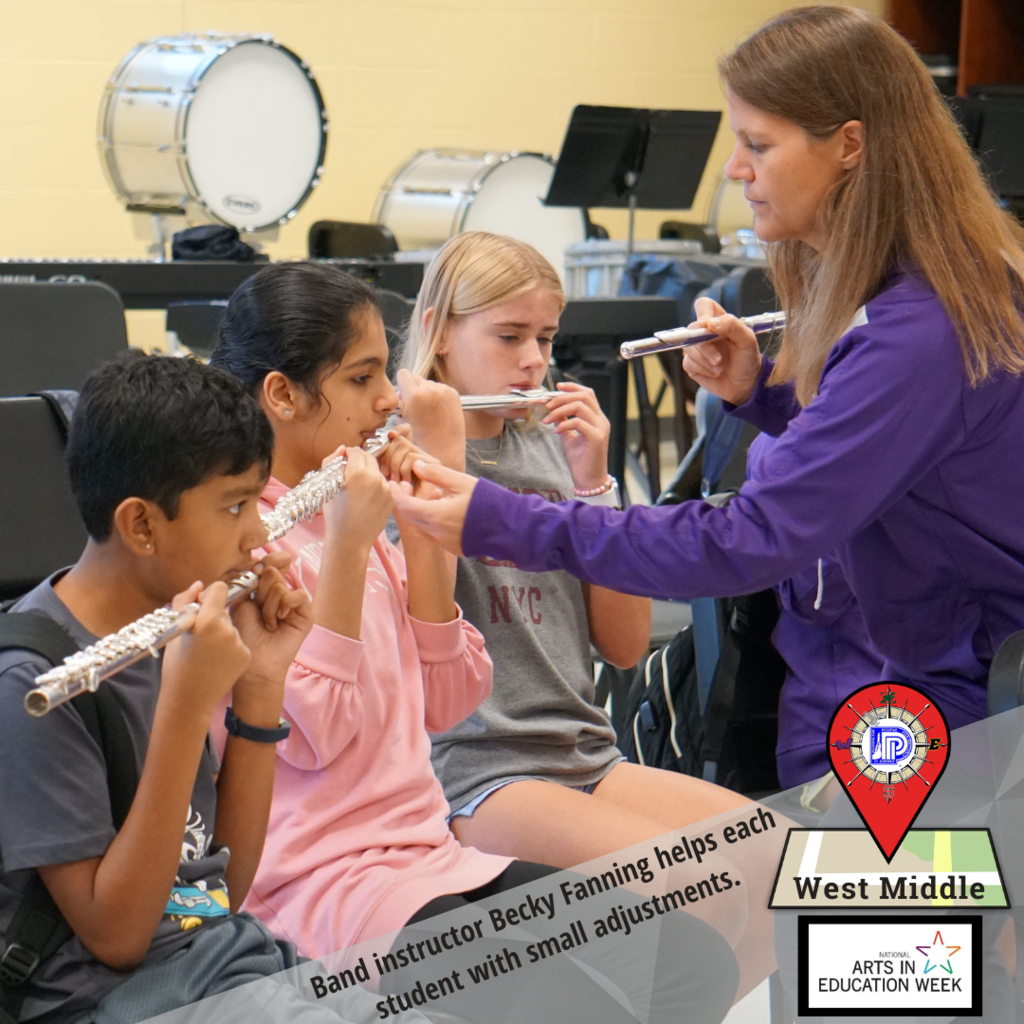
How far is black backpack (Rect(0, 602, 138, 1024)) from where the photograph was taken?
82 cm

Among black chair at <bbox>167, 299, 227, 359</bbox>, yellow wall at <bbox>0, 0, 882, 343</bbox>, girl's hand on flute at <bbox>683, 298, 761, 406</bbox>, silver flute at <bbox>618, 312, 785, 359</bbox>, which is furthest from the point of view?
yellow wall at <bbox>0, 0, 882, 343</bbox>

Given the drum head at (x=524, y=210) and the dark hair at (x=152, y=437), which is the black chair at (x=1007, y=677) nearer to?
the dark hair at (x=152, y=437)

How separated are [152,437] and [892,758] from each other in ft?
2.38

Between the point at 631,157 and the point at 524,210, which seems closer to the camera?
the point at 631,157

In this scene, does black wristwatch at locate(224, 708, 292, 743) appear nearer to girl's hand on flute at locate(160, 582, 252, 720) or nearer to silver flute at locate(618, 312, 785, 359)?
girl's hand on flute at locate(160, 582, 252, 720)

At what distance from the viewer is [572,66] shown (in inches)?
214

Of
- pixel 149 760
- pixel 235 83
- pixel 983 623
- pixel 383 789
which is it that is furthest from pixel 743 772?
pixel 235 83

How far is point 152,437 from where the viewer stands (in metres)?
0.93

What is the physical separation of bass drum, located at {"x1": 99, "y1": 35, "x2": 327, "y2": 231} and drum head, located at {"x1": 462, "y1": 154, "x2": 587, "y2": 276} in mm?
675

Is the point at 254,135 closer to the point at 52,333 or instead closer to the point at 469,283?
the point at 52,333

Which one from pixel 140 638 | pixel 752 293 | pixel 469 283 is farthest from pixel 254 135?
pixel 140 638

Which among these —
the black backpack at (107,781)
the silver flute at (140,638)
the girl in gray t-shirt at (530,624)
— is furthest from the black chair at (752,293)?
the black backpack at (107,781)

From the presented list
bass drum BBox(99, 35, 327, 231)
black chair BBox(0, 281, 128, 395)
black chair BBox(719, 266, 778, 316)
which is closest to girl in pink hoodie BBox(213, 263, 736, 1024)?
black chair BBox(0, 281, 128, 395)

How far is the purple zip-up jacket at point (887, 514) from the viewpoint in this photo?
1108 millimetres
